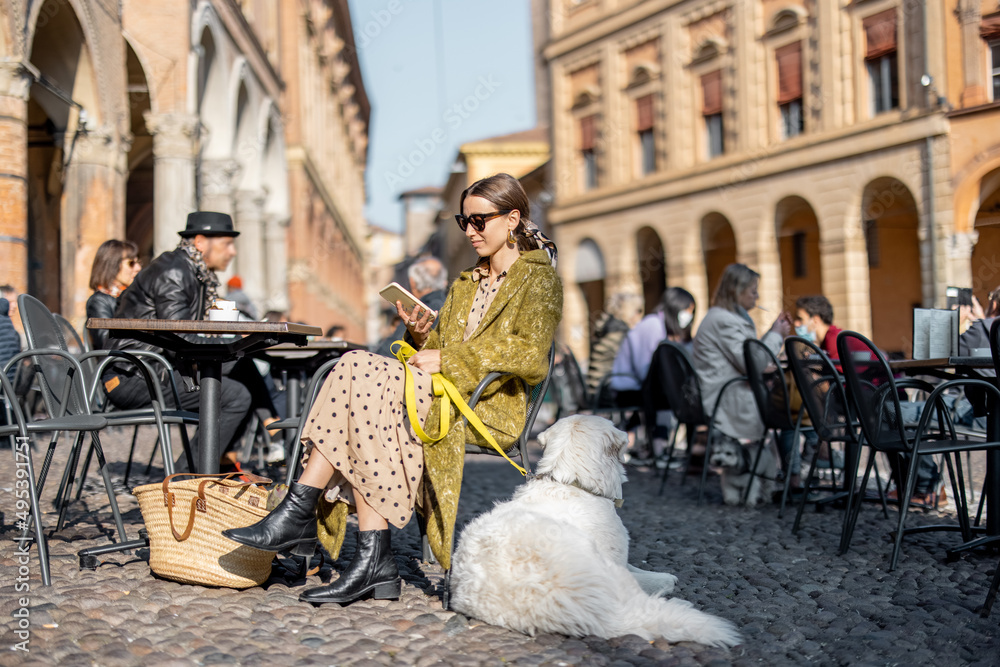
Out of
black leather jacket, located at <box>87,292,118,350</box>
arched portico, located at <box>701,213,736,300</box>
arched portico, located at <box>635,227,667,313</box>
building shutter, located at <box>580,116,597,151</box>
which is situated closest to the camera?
black leather jacket, located at <box>87,292,118,350</box>

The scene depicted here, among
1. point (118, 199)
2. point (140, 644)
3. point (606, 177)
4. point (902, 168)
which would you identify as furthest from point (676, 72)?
point (140, 644)

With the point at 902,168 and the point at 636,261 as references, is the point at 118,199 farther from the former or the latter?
the point at 636,261

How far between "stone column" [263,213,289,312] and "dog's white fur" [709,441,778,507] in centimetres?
1786

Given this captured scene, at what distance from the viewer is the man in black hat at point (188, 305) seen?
15.9 ft

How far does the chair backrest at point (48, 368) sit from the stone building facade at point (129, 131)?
18.9 ft

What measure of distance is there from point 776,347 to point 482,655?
4.26 m

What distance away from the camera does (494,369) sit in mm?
3422

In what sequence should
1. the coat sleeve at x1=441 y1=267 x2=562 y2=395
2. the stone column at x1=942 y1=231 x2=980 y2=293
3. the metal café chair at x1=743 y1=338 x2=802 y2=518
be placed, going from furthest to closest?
1. the stone column at x1=942 y1=231 x2=980 y2=293
2. the metal café chair at x1=743 y1=338 x2=802 y2=518
3. the coat sleeve at x1=441 y1=267 x2=562 y2=395

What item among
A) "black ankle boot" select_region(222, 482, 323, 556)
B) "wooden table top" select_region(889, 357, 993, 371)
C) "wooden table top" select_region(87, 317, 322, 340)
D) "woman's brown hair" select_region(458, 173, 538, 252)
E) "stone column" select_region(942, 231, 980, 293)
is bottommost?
"black ankle boot" select_region(222, 482, 323, 556)

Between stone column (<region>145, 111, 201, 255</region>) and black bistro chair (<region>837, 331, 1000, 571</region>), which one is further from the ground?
stone column (<region>145, 111, 201, 255</region>)

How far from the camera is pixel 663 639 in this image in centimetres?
282

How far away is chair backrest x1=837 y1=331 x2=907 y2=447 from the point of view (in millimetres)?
4121

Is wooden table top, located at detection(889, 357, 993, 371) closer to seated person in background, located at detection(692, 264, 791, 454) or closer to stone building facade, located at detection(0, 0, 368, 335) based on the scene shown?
seated person in background, located at detection(692, 264, 791, 454)

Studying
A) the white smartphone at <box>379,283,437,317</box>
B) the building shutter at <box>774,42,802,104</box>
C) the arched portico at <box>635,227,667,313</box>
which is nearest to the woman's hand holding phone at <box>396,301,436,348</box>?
the white smartphone at <box>379,283,437,317</box>
